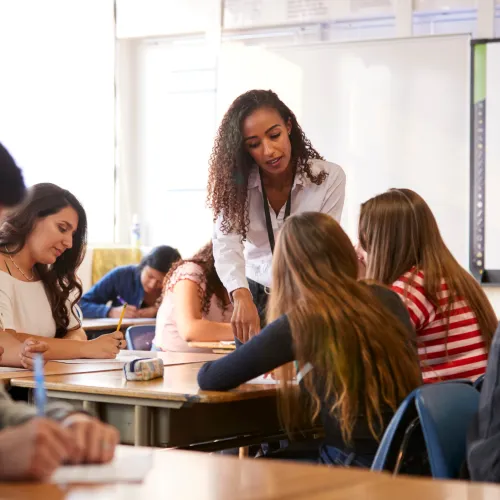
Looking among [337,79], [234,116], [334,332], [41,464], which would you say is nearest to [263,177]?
[234,116]

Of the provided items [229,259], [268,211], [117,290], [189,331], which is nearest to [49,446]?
[229,259]

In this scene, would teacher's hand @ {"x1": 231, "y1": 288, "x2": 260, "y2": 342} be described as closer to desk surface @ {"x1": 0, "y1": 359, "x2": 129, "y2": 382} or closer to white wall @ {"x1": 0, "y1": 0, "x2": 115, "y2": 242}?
desk surface @ {"x1": 0, "y1": 359, "x2": 129, "y2": 382}

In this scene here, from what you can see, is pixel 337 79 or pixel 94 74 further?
pixel 94 74

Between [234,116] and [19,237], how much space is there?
0.96m

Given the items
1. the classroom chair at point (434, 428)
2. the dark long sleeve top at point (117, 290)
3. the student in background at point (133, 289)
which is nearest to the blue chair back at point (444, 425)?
the classroom chair at point (434, 428)

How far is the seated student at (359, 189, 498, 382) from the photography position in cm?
266

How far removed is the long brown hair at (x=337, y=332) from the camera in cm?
222

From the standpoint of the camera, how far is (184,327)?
4.26m

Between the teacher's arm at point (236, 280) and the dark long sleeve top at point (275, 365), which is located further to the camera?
the teacher's arm at point (236, 280)

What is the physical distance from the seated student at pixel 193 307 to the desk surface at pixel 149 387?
139 cm

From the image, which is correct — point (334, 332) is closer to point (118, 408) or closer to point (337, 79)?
point (118, 408)

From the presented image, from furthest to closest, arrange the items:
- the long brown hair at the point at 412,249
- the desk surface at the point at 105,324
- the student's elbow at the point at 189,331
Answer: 1. the desk surface at the point at 105,324
2. the student's elbow at the point at 189,331
3. the long brown hair at the point at 412,249

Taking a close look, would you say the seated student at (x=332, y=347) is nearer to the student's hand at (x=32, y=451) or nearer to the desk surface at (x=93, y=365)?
the desk surface at (x=93, y=365)

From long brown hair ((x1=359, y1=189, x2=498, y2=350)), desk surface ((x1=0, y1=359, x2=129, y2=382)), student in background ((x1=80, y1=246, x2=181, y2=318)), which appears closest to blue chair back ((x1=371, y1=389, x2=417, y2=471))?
long brown hair ((x1=359, y1=189, x2=498, y2=350))
